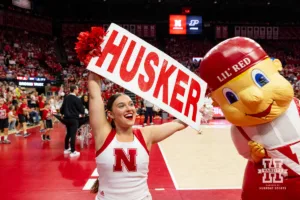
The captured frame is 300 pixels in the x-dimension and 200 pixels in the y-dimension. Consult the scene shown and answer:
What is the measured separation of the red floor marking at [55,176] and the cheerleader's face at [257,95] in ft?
7.19

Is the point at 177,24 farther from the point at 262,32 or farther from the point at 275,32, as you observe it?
the point at 275,32

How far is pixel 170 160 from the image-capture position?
6586 mm

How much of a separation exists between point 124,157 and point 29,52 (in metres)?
23.6

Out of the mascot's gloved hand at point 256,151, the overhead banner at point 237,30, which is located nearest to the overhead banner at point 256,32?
the overhead banner at point 237,30

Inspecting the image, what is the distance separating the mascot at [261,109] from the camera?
8.00ft

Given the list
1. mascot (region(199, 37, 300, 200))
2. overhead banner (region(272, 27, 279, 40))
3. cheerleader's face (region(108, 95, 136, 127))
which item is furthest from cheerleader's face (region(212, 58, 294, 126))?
overhead banner (region(272, 27, 279, 40))

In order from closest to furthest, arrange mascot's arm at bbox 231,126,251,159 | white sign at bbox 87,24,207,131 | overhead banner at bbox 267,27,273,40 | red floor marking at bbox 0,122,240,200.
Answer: white sign at bbox 87,24,207,131 < mascot's arm at bbox 231,126,251,159 < red floor marking at bbox 0,122,240,200 < overhead banner at bbox 267,27,273,40

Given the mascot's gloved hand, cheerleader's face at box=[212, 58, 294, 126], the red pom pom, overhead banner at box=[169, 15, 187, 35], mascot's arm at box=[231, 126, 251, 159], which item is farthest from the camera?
overhead banner at box=[169, 15, 187, 35]

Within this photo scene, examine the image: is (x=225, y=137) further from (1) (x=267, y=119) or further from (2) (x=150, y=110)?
(1) (x=267, y=119)

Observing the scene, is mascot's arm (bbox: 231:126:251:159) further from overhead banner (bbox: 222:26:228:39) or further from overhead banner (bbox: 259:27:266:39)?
overhead banner (bbox: 259:27:266:39)

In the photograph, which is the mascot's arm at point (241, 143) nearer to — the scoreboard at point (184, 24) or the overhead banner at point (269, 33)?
the scoreboard at point (184, 24)

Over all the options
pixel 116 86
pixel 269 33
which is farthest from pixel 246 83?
pixel 269 33

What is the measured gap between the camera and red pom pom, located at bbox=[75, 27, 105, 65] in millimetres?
2105

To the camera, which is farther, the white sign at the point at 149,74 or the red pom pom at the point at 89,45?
the white sign at the point at 149,74
